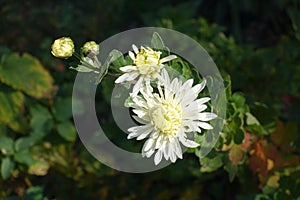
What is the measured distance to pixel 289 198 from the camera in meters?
1.65

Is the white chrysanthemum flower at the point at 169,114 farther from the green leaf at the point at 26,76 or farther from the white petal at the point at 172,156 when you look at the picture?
the green leaf at the point at 26,76

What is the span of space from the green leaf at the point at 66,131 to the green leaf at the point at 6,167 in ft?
0.69

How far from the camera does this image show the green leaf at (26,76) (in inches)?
80.9

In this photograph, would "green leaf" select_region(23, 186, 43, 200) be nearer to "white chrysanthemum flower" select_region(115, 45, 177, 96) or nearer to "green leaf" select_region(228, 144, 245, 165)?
"green leaf" select_region(228, 144, 245, 165)

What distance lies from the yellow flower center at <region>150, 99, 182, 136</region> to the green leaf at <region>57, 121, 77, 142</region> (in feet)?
2.78

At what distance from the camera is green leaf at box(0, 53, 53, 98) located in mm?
2055

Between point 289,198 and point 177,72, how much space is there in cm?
54

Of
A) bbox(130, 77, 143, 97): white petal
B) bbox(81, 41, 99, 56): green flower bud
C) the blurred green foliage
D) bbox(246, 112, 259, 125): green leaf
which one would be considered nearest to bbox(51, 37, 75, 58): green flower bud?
bbox(81, 41, 99, 56): green flower bud

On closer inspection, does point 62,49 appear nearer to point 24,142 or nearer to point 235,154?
point 235,154

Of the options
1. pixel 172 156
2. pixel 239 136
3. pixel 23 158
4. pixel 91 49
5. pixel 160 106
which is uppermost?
pixel 91 49

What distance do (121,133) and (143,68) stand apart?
92cm

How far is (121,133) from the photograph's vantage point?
7.02ft

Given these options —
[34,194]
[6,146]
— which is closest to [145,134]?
[34,194]

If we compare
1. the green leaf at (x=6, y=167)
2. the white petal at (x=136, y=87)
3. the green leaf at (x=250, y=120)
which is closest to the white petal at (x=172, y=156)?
the white petal at (x=136, y=87)
